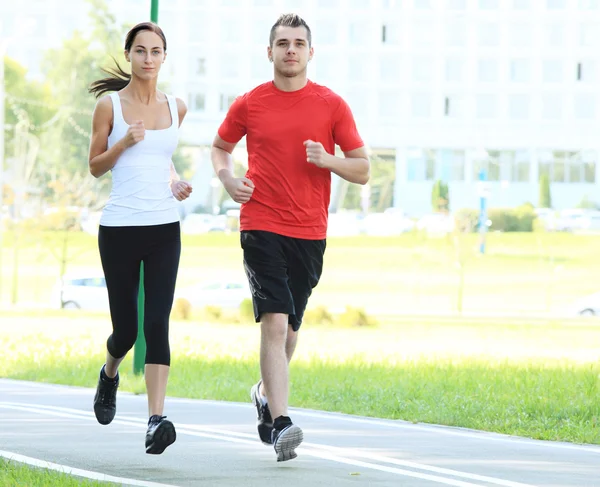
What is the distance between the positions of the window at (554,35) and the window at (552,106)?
3.02 m

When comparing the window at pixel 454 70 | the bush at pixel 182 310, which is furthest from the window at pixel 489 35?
the bush at pixel 182 310

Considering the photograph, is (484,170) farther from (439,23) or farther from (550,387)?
(550,387)

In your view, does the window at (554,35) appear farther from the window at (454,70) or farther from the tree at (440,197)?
the tree at (440,197)

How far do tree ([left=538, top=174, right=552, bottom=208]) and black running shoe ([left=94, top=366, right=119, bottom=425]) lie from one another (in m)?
Answer: 63.6

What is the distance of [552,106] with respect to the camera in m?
75.1

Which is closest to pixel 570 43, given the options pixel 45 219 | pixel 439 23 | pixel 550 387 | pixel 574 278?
pixel 439 23

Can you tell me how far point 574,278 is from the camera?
199 feet

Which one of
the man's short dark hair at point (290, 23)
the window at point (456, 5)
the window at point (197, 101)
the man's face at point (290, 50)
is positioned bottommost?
the man's face at point (290, 50)

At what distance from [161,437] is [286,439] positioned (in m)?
0.60

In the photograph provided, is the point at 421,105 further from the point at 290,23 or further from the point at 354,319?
the point at 290,23

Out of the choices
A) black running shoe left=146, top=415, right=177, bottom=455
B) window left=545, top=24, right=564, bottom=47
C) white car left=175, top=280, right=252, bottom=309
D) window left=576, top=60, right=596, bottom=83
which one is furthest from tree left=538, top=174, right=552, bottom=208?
black running shoe left=146, top=415, right=177, bottom=455

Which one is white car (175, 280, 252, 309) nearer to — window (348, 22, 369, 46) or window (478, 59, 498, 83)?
window (348, 22, 369, 46)

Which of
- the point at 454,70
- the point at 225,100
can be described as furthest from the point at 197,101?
the point at 454,70

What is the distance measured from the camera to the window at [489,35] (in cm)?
7250
